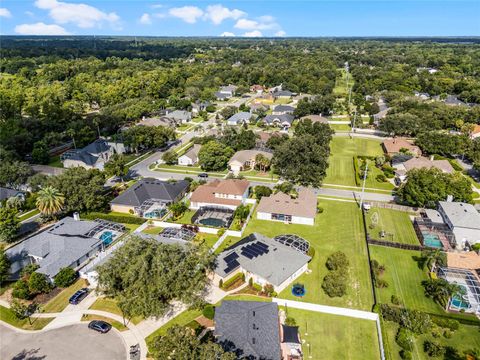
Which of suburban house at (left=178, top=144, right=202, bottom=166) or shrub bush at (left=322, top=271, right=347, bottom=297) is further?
suburban house at (left=178, top=144, right=202, bottom=166)

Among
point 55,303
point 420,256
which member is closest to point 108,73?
point 55,303

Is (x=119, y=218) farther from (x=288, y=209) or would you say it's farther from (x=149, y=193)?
(x=288, y=209)

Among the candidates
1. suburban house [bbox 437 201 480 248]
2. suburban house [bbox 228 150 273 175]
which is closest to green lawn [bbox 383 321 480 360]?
suburban house [bbox 437 201 480 248]

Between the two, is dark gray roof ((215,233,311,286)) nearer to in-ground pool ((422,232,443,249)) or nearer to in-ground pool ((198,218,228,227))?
in-ground pool ((198,218,228,227))

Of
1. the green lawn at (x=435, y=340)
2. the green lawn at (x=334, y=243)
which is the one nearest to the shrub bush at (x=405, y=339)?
the green lawn at (x=435, y=340)

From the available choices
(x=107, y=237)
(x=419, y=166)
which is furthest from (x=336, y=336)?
(x=419, y=166)

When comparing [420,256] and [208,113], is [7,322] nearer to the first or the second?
[420,256]

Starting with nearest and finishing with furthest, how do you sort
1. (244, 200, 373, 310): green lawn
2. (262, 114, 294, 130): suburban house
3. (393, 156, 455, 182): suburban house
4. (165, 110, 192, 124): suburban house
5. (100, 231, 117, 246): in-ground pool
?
1. (244, 200, 373, 310): green lawn
2. (100, 231, 117, 246): in-ground pool
3. (393, 156, 455, 182): suburban house
4. (262, 114, 294, 130): suburban house
5. (165, 110, 192, 124): suburban house
